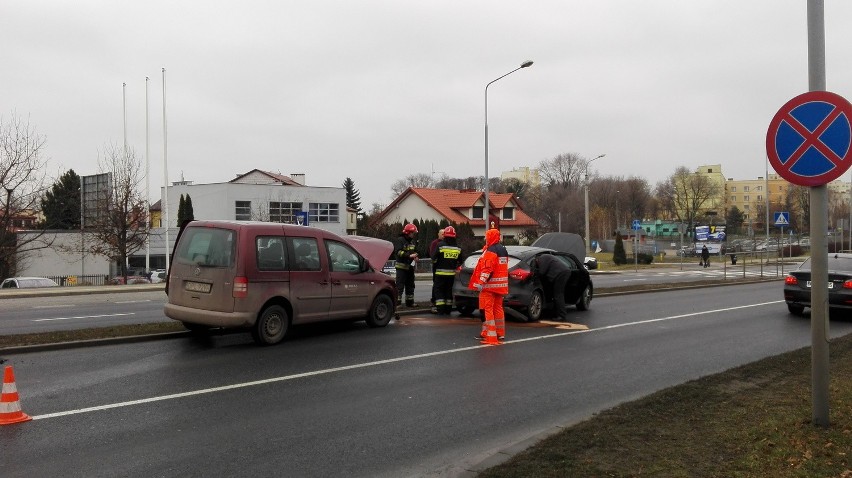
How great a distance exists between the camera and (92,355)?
9.35 meters

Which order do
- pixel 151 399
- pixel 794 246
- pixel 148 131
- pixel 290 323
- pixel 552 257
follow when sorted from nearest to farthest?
pixel 151 399, pixel 290 323, pixel 552 257, pixel 148 131, pixel 794 246

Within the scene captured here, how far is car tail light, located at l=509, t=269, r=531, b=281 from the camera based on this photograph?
13.6 meters

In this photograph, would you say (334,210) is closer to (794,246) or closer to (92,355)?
(794,246)

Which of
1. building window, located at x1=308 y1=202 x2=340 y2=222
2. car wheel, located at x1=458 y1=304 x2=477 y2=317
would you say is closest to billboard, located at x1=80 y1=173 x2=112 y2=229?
building window, located at x1=308 y1=202 x2=340 y2=222

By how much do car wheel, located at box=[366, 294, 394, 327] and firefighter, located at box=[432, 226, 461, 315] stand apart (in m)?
1.70

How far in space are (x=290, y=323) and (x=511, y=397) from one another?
438 centimetres

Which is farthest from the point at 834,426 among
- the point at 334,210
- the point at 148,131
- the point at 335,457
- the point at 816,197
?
the point at 334,210

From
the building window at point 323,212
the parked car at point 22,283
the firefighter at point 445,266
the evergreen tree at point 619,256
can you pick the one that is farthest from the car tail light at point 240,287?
the building window at point 323,212

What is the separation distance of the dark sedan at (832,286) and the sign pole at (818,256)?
10.9m

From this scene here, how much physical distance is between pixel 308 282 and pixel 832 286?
11616 millimetres

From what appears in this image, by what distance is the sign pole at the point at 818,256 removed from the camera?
537 cm

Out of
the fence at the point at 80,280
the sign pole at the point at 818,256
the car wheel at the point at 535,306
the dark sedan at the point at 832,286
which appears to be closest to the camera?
the sign pole at the point at 818,256

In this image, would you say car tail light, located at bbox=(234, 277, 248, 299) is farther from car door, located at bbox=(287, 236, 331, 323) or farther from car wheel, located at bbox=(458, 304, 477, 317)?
car wheel, located at bbox=(458, 304, 477, 317)

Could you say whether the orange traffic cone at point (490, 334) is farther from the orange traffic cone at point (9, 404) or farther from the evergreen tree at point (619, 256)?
the evergreen tree at point (619, 256)
